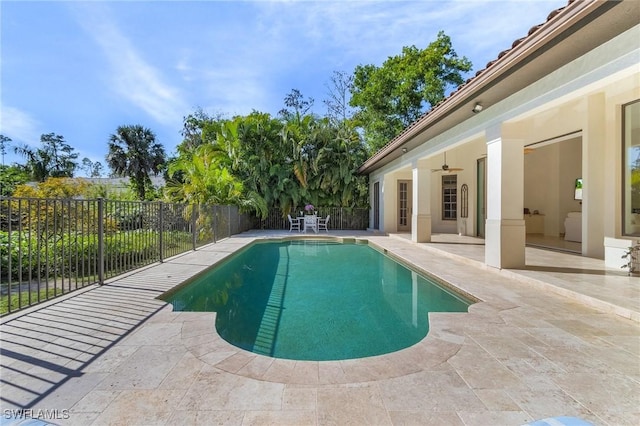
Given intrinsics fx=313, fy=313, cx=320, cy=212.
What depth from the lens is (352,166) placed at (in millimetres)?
17609

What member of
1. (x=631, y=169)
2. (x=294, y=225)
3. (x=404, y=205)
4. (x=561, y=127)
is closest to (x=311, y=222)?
(x=294, y=225)

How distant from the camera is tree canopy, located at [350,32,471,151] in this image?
66.2 feet

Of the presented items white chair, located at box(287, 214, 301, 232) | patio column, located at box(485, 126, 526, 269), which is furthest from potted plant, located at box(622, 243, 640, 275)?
white chair, located at box(287, 214, 301, 232)

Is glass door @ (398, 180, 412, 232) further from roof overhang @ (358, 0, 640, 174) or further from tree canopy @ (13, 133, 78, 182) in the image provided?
tree canopy @ (13, 133, 78, 182)

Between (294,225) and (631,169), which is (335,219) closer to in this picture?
(294,225)

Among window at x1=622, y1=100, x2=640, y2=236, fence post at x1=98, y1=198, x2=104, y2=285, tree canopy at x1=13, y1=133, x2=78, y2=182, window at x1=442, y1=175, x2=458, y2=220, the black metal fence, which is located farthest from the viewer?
tree canopy at x1=13, y1=133, x2=78, y2=182

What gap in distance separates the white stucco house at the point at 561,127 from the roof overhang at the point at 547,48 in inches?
0.5

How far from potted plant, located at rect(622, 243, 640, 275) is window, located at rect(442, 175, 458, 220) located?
842 centimetres

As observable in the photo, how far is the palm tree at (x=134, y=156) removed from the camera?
2441 cm

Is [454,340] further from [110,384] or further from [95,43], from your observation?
[95,43]

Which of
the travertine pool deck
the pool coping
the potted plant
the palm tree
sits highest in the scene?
the palm tree

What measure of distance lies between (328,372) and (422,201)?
8.89m

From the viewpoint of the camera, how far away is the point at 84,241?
6977mm

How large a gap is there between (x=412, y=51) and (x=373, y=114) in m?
4.97
